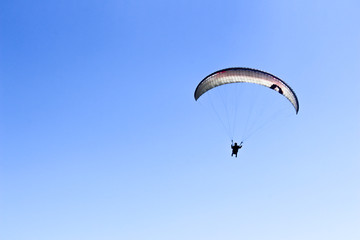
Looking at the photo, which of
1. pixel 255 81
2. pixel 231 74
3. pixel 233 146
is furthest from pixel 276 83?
pixel 233 146

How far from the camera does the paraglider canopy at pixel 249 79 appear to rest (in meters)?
36.9

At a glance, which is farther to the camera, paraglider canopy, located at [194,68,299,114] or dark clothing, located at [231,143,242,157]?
dark clothing, located at [231,143,242,157]

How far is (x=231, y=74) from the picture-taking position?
37469mm

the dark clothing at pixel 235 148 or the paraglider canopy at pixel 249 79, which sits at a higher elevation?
the paraglider canopy at pixel 249 79

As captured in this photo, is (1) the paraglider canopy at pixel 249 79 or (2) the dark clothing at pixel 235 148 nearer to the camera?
(1) the paraglider canopy at pixel 249 79

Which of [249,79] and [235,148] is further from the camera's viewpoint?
[235,148]

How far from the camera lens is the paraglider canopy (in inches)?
A: 1452

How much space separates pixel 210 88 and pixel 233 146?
6.33 metres

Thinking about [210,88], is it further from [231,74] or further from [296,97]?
[296,97]

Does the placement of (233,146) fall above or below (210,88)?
below

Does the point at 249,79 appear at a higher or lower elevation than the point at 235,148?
higher

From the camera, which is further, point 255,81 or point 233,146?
point 233,146

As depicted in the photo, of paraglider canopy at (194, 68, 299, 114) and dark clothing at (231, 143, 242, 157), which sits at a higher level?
paraglider canopy at (194, 68, 299, 114)

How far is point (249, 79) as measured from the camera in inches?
1479
